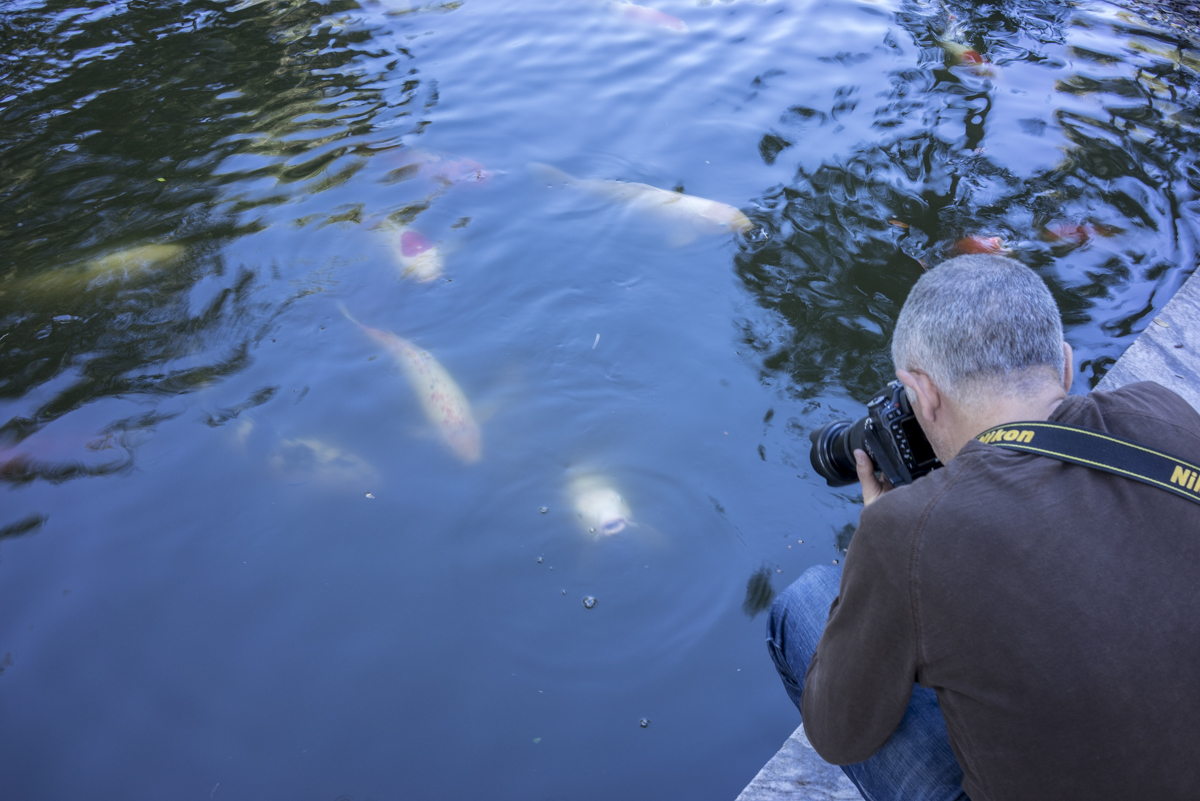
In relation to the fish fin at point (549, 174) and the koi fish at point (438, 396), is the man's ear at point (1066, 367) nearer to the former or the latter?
the koi fish at point (438, 396)

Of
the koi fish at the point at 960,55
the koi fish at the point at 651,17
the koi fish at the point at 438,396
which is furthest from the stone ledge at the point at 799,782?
the koi fish at the point at 651,17

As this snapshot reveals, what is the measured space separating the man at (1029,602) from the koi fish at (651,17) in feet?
22.1

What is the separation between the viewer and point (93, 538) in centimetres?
315

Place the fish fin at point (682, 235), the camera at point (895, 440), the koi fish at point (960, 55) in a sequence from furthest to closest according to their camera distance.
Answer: the koi fish at point (960, 55)
the fish fin at point (682, 235)
the camera at point (895, 440)

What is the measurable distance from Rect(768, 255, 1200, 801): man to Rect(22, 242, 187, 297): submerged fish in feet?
15.4

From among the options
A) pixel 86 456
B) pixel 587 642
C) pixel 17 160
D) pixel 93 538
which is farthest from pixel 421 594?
pixel 17 160

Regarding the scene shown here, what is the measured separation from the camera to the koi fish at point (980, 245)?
4.42 metres

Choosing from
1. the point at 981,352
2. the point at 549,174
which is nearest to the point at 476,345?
the point at 549,174

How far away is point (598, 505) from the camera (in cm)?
321

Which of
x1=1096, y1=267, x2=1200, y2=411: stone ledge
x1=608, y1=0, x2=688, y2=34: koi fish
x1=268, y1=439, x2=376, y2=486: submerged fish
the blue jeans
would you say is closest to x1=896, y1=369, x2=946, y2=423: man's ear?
the blue jeans

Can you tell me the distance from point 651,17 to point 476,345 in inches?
203

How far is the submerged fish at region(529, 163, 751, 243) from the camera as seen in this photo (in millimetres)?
4734

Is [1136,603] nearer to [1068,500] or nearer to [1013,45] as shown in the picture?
[1068,500]

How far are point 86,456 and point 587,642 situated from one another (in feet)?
8.57
